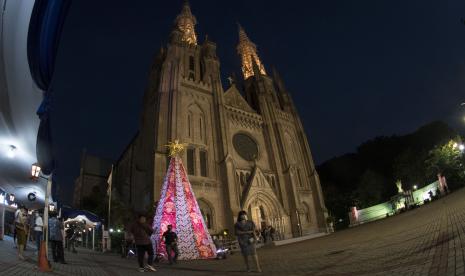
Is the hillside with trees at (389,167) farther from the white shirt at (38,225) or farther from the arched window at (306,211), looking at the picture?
the white shirt at (38,225)

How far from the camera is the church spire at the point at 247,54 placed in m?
48.9

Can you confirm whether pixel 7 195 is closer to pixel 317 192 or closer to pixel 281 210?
pixel 281 210

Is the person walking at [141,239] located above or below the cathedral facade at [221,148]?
below

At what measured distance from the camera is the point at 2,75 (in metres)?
6.68

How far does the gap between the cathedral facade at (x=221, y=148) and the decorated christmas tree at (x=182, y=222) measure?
9.26 metres

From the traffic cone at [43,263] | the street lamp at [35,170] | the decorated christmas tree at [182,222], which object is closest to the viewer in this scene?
the traffic cone at [43,263]

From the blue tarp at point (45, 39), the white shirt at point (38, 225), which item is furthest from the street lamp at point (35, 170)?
the blue tarp at point (45, 39)

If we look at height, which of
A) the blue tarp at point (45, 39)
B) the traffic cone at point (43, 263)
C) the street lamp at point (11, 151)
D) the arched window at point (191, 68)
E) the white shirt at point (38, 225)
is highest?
the arched window at point (191, 68)

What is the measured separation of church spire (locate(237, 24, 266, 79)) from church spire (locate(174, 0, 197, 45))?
10.1 metres

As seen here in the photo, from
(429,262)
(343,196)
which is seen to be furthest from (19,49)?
(343,196)

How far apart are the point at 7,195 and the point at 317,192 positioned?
97.1ft

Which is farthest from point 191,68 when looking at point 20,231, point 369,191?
point 369,191

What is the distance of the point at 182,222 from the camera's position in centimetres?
1329

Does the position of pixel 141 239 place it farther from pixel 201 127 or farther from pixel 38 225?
pixel 201 127
